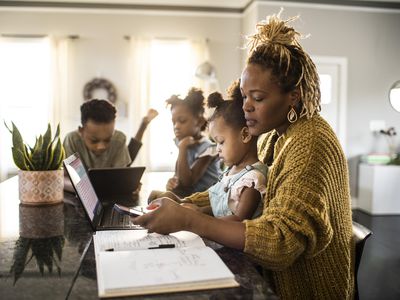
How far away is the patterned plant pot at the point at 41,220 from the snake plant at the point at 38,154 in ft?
0.49

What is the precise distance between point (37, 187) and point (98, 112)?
37.3 inches

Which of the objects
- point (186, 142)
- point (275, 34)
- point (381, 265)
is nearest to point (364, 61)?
point (381, 265)

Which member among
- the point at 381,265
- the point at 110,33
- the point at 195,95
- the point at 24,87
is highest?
the point at 110,33

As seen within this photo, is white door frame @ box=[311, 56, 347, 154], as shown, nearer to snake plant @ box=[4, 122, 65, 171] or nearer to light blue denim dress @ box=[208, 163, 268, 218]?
light blue denim dress @ box=[208, 163, 268, 218]

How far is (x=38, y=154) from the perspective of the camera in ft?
4.84

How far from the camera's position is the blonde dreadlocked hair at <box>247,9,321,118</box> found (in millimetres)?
1042

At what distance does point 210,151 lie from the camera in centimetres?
217

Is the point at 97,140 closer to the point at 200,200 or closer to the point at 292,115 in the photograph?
the point at 200,200

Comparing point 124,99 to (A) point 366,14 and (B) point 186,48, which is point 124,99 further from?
(A) point 366,14

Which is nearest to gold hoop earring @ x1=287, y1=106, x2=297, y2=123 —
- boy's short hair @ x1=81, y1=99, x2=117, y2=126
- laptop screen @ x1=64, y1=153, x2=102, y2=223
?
laptop screen @ x1=64, y1=153, x2=102, y2=223

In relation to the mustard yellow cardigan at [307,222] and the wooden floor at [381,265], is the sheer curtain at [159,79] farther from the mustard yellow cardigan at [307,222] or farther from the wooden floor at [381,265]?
the mustard yellow cardigan at [307,222]

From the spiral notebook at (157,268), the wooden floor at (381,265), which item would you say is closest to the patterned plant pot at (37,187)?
the spiral notebook at (157,268)

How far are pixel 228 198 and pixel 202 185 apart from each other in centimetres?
94

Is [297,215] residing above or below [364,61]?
below
